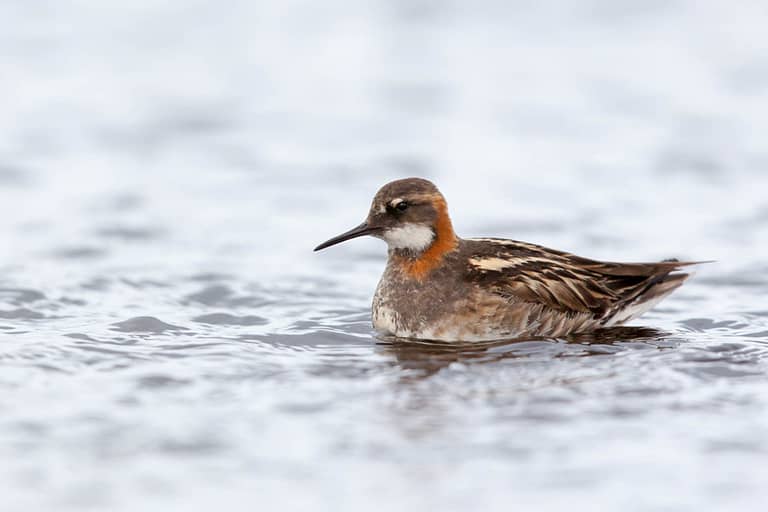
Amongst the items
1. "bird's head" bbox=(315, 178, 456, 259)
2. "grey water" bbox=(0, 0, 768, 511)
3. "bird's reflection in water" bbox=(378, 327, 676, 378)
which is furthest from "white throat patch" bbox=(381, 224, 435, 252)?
"grey water" bbox=(0, 0, 768, 511)

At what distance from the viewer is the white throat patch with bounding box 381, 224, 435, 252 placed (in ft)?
36.5

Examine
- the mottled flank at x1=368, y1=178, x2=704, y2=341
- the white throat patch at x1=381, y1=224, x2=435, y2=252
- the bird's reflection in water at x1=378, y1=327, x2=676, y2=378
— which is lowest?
the bird's reflection in water at x1=378, y1=327, x2=676, y2=378

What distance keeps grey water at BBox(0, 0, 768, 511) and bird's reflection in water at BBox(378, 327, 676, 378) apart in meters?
0.04

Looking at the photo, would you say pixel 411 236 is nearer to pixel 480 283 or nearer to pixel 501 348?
pixel 480 283

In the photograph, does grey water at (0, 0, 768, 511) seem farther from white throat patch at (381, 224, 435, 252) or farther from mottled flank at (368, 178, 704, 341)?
white throat patch at (381, 224, 435, 252)

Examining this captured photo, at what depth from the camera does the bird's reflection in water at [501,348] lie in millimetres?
10156

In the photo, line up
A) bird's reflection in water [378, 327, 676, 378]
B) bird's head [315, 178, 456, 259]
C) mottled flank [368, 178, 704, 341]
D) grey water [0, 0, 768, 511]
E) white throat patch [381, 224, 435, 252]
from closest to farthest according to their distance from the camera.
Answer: grey water [0, 0, 768, 511]
bird's reflection in water [378, 327, 676, 378]
mottled flank [368, 178, 704, 341]
bird's head [315, 178, 456, 259]
white throat patch [381, 224, 435, 252]

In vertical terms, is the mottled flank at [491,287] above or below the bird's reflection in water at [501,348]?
above

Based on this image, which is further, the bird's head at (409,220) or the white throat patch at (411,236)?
the white throat patch at (411,236)

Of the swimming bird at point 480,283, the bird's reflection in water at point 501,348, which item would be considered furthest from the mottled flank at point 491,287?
the bird's reflection in water at point 501,348

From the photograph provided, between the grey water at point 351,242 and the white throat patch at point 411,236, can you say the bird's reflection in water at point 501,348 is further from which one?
the white throat patch at point 411,236

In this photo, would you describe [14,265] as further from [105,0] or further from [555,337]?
[105,0]

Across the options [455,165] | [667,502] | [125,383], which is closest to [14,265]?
[125,383]

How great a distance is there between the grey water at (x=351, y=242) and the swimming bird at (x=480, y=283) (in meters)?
0.26
